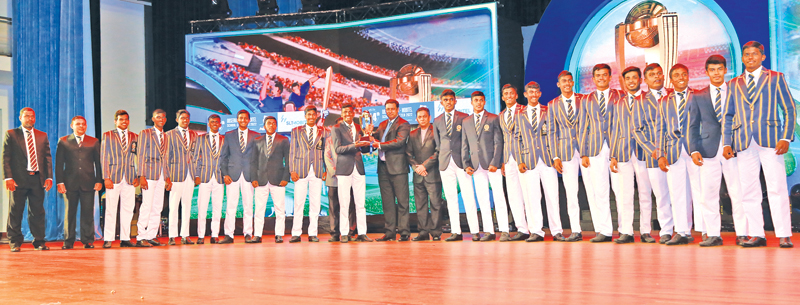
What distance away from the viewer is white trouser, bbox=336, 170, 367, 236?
5.89 m

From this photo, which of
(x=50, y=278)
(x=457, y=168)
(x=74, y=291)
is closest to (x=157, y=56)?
(x=457, y=168)

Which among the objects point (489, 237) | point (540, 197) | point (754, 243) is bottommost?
point (489, 237)

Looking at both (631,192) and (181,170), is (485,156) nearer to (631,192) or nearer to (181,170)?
(631,192)

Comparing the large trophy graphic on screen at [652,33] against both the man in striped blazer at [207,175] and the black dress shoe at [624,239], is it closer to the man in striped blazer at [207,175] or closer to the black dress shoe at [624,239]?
the black dress shoe at [624,239]

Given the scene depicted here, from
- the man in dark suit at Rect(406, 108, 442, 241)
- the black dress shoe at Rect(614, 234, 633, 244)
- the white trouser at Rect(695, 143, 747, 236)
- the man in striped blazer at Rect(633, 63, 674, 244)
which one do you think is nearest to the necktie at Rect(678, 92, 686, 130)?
the man in striped blazer at Rect(633, 63, 674, 244)

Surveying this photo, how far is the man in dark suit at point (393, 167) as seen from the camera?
18.9ft

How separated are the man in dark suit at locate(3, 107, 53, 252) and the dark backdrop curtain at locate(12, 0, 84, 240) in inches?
79.6

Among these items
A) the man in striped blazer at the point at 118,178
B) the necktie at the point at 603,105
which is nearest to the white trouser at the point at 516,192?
the necktie at the point at 603,105

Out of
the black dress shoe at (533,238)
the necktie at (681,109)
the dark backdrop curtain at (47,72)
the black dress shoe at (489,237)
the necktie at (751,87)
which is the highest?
the dark backdrop curtain at (47,72)

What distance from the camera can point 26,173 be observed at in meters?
5.91

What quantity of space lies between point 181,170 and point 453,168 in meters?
2.62

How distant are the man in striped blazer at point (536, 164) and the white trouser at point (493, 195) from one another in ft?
0.83

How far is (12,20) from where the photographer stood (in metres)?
7.92

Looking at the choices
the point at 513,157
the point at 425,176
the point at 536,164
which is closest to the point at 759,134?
the point at 536,164
